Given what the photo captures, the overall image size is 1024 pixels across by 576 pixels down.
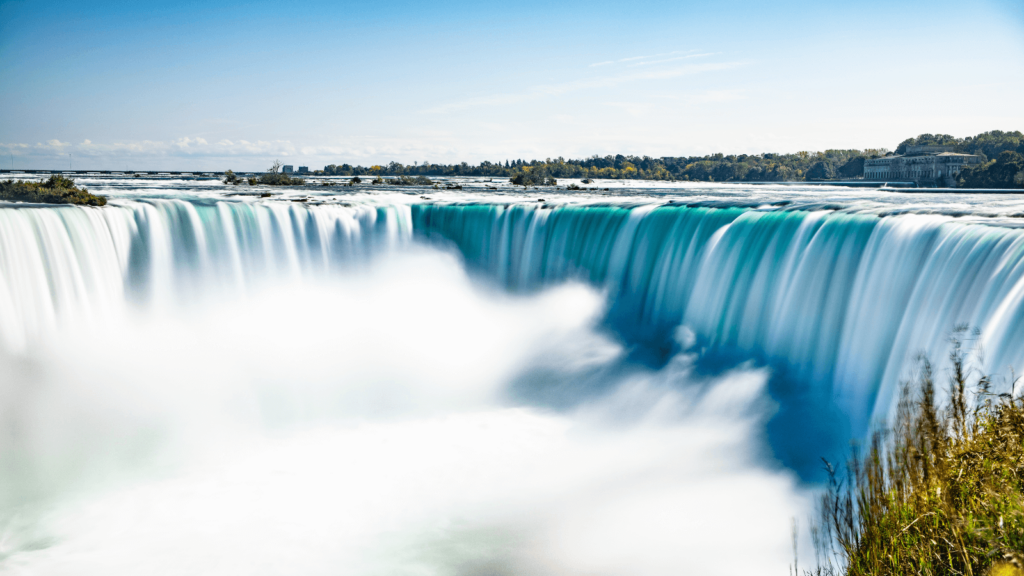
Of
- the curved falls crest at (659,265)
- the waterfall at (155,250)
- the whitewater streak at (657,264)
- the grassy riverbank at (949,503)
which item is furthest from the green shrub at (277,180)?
the grassy riverbank at (949,503)

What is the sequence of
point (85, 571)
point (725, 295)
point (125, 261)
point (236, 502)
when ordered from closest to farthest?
point (85, 571) → point (236, 502) → point (725, 295) → point (125, 261)

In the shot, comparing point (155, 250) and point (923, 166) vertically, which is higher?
point (923, 166)

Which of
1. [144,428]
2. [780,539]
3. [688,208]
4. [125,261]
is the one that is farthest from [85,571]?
[688,208]

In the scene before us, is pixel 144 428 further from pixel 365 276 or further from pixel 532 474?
pixel 365 276

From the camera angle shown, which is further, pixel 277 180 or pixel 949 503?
pixel 277 180

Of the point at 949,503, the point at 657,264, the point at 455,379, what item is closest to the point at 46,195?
the point at 455,379

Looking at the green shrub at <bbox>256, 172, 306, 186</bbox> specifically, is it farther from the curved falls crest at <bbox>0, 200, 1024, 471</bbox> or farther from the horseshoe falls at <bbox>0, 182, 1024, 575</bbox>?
the horseshoe falls at <bbox>0, 182, 1024, 575</bbox>

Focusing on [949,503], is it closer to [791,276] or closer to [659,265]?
[791,276]

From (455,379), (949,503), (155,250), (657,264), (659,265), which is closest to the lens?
(949,503)
